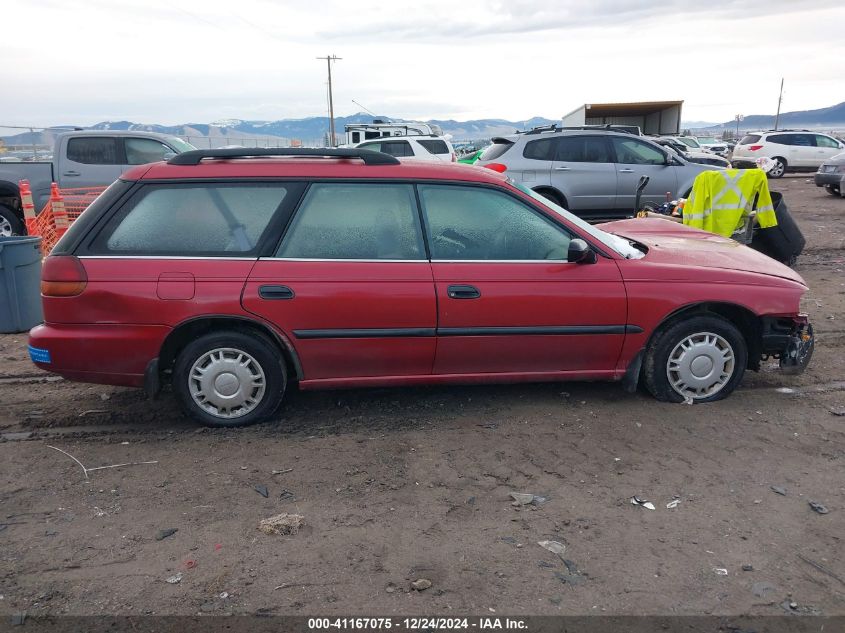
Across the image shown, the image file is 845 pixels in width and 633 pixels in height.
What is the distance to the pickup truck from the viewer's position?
1061 centimetres

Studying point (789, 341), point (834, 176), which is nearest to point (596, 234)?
point (789, 341)

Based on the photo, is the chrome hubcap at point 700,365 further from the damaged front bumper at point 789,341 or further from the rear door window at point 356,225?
the rear door window at point 356,225

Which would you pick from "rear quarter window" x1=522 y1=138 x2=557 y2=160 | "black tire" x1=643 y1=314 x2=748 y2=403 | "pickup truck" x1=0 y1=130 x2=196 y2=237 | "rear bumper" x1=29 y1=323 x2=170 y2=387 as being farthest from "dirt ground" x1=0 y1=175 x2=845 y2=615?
"rear quarter window" x1=522 y1=138 x2=557 y2=160

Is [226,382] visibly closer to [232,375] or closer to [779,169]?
[232,375]

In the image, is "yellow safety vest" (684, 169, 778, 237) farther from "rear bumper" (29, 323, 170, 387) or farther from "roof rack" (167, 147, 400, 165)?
"rear bumper" (29, 323, 170, 387)

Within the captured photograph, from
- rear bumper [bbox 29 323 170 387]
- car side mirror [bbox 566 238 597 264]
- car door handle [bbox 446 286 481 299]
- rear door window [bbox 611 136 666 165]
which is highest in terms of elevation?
rear door window [bbox 611 136 666 165]

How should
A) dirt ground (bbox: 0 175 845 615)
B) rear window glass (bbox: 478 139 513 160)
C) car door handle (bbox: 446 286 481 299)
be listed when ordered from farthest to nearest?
rear window glass (bbox: 478 139 513 160)
car door handle (bbox: 446 286 481 299)
dirt ground (bbox: 0 175 845 615)

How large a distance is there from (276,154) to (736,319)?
3287mm

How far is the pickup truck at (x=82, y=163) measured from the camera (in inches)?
418

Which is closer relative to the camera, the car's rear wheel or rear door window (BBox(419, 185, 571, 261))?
rear door window (BBox(419, 185, 571, 261))

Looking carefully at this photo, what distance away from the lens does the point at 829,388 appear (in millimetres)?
4895

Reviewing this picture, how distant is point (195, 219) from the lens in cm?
422

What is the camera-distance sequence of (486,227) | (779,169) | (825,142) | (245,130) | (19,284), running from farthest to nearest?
1. (245,130)
2. (825,142)
3. (779,169)
4. (19,284)
5. (486,227)

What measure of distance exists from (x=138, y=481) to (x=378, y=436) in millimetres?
1387
